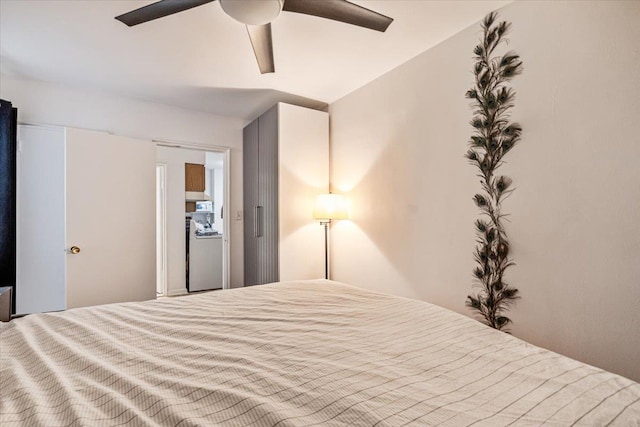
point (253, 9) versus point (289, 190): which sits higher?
point (253, 9)

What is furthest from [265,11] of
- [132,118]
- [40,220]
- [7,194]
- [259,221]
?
[40,220]

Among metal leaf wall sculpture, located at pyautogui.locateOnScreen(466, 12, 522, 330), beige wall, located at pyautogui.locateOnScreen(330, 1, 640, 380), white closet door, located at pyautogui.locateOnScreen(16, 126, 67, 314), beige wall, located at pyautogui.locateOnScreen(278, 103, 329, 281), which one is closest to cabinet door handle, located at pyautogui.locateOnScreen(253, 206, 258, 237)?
beige wall, located at pyautogui.locateOnScreen(278, 103, 329, 281)

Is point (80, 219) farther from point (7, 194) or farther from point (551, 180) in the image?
point (551, 180)

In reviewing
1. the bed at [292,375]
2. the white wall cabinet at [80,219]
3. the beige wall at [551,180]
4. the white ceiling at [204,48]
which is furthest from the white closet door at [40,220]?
the beige wall at [551,180]

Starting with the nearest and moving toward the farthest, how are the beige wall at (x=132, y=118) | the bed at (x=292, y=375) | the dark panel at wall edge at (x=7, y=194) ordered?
the bed at (x=292, y=375)
the dark panel at wall edge at (x=7, y=194)
the beige wall at (x=132, y=118)

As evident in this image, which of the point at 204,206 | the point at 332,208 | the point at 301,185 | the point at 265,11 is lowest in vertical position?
the point at 332,208

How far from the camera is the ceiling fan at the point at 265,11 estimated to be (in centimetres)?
153

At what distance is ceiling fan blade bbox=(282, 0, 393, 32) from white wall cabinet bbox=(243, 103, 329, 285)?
161 cm

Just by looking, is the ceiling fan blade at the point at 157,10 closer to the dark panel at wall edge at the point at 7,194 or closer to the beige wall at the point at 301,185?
the beige wall at the point at 301,185

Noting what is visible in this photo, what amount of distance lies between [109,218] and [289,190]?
1887 millimetres

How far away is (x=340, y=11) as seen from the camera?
1.64 metres

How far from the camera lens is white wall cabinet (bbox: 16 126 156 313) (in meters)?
2.96

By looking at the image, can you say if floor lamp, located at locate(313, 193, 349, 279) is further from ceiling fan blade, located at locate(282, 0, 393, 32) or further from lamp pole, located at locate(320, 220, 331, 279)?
ceiling fan blade, located at locate(282, 0, 393, 32)

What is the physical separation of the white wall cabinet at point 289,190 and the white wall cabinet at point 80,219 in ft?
4.19
